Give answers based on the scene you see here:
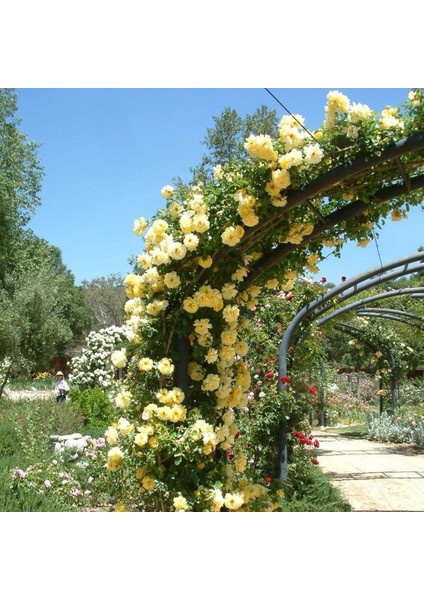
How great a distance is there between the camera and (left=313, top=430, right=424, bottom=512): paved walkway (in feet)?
14.6

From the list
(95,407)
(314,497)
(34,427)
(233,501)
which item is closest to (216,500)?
(233,501)

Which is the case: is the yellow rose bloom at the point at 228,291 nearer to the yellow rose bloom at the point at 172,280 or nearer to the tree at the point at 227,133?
the yellow rose bloom at the point at 172,280

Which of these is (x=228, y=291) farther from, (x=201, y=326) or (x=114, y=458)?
(x=114, y=458)

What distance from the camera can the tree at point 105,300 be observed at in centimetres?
1800

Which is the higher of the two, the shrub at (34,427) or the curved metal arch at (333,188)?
the curved metal arch at (333,188)

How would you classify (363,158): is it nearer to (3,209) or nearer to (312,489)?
(312,489)

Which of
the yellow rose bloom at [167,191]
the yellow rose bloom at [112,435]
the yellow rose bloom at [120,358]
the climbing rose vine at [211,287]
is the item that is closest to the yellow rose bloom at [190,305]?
the climbing rose vine at [211,287]

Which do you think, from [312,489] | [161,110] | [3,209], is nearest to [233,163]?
[161,110]

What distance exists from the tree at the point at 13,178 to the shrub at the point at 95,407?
163 inches

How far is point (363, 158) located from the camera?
2033mm

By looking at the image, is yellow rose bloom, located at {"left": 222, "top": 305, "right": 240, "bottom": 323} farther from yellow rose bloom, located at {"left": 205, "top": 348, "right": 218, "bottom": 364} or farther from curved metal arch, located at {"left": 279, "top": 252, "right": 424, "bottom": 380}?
curved metal arch, located at {"left": 279, "top": 252, "right": 424, "bottom": 380}

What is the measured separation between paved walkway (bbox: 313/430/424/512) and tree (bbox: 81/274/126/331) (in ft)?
36.0
